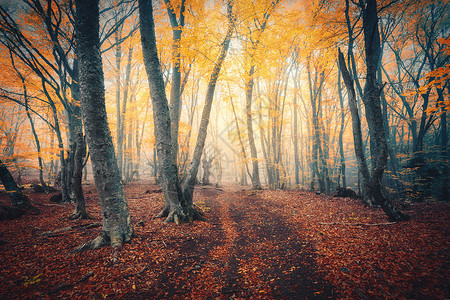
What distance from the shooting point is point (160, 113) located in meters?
5.45

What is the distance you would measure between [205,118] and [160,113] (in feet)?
6.58

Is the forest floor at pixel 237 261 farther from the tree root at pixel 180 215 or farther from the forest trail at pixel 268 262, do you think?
the tree root at pixel 180 215

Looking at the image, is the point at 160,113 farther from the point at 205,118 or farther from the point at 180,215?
the point at 180,215

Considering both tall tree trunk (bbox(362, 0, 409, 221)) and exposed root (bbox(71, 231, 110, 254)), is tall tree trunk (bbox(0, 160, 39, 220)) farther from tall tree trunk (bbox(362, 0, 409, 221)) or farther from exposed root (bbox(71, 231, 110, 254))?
tall tree trunk (bbox(362, 0, 409, 221))

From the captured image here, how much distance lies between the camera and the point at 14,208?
5742 millimetres

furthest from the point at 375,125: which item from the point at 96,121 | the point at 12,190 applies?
the point at 12,190

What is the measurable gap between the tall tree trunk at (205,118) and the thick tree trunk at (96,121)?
9.15 ft

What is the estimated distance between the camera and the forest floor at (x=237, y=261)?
2541 millimetres

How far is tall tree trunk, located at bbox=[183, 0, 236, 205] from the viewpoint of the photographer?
252 inches

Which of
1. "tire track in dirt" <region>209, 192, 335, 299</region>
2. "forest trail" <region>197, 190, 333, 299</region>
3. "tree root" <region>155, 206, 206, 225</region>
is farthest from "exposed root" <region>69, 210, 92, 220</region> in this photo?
"tire track in dirt" <region>209, 192, 335, 299</region>

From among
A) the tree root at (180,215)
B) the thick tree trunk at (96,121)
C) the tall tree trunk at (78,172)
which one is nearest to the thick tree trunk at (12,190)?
the tall tree trunk at (78,172)

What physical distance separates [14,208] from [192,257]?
707 cm

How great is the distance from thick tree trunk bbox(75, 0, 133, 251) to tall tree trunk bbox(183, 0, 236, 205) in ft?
9.15

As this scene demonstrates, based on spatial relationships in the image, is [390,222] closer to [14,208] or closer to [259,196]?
[259,196]
